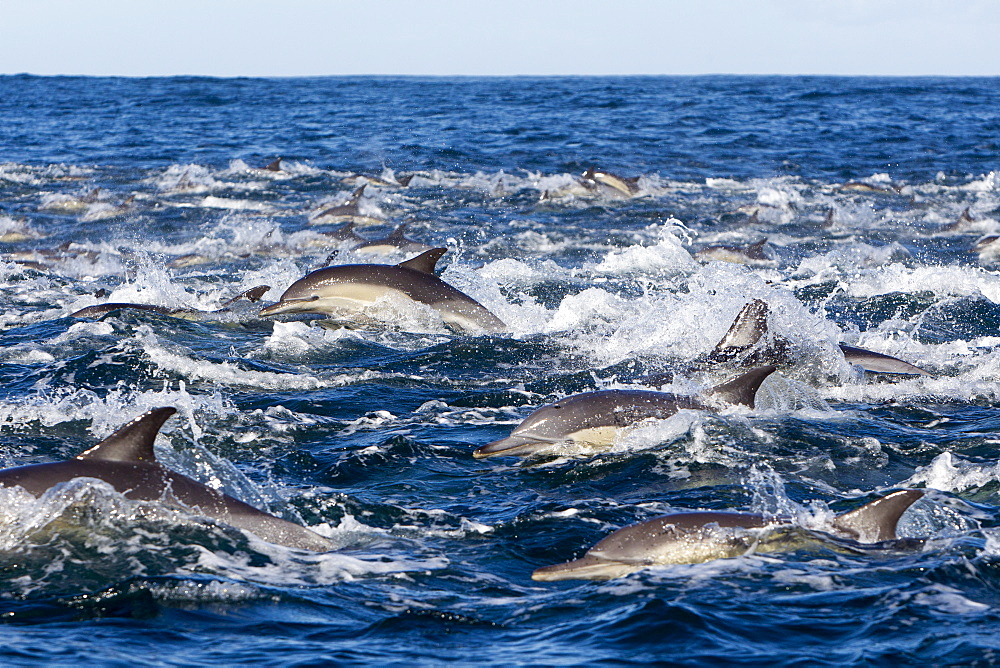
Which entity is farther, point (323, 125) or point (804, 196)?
point (323, 125)

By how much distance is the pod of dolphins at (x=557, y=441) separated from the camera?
20.9 ft

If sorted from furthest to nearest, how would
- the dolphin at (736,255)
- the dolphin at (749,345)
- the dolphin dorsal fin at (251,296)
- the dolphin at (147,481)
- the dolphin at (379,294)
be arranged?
the dolphin at (736,255), the dolphin dorsal fin at (251,296), the dolphin at (379,294), the dolphin at (749,345), the dolphin at (147,481)

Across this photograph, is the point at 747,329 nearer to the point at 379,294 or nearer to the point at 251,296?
the point at 379,294

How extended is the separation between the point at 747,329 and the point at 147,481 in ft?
18.3

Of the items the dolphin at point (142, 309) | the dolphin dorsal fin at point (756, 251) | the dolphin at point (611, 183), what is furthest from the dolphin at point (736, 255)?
the dolphin at point (142, 309)

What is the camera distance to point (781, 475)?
8250 mm

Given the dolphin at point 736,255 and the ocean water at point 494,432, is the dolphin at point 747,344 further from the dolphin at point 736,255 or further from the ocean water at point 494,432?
the dolphin at point 736,255

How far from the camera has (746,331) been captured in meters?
10.5

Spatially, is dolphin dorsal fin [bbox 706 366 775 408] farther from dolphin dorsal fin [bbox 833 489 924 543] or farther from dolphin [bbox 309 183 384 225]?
dolphin [bbox 309 183 384 225]

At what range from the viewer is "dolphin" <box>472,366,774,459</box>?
8.60 meters

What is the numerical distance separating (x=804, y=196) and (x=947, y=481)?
2069 cm

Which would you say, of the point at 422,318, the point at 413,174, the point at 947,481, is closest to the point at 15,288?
the point at 422,318

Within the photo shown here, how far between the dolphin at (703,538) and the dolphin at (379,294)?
23.2 ft

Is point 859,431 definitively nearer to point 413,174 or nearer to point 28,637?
point 28,637
